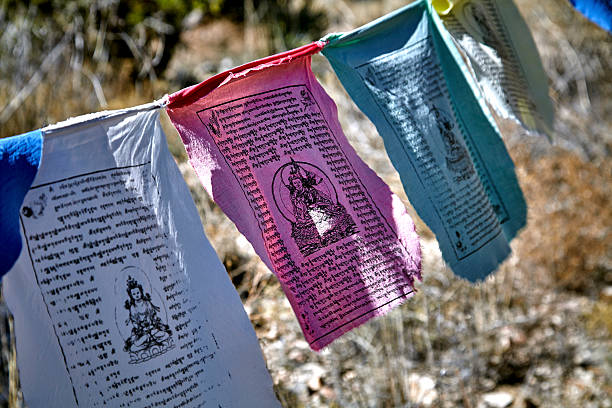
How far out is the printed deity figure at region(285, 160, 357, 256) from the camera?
123 centimetres

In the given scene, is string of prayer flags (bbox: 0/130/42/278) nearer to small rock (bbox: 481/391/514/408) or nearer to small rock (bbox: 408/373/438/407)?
small rock (bbox: 408/373/438/407)

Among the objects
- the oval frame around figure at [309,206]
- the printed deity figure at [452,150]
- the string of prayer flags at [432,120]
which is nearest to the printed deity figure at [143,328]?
the oval frame around figure at [309,206]

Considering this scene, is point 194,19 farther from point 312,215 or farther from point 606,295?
point 312,215

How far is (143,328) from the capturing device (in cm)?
106

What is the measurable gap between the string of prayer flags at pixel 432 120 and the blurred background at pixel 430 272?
0.49 metres

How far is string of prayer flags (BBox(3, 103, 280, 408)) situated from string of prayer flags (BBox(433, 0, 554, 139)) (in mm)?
889

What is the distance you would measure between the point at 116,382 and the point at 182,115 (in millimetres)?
512

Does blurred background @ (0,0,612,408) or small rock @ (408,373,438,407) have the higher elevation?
blurred background @ (0,0,612,408)

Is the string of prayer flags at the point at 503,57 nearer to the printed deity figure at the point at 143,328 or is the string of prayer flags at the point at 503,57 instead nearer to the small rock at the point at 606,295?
the printed deity figure at the point at 143,328

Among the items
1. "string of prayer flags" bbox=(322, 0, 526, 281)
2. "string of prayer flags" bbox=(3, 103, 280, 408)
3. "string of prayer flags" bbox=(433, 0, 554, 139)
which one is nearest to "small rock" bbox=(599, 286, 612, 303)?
"string of prayer flags" bbox=(433, 0, 554, 139)

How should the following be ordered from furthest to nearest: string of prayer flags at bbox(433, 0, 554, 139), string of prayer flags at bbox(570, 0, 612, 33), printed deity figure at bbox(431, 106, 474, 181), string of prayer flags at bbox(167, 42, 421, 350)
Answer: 1. string of prayer flags at bbox(570, 0, 612, 33)
2. string of prayer flags at bbox(433, 0, 554, 139)
3. printed deity figure at bbox(431, 106, 474, 181)
4. string of prayer flags at bbox(167, 42, 421, 350)

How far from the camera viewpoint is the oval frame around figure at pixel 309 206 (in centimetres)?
123

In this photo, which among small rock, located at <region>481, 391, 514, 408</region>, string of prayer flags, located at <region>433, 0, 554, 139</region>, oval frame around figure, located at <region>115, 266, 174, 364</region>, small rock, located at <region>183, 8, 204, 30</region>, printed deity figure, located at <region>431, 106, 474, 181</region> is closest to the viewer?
oval frame around figure, located at <region>115, 266, 174, 364</region>

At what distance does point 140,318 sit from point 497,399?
1.97 meters
